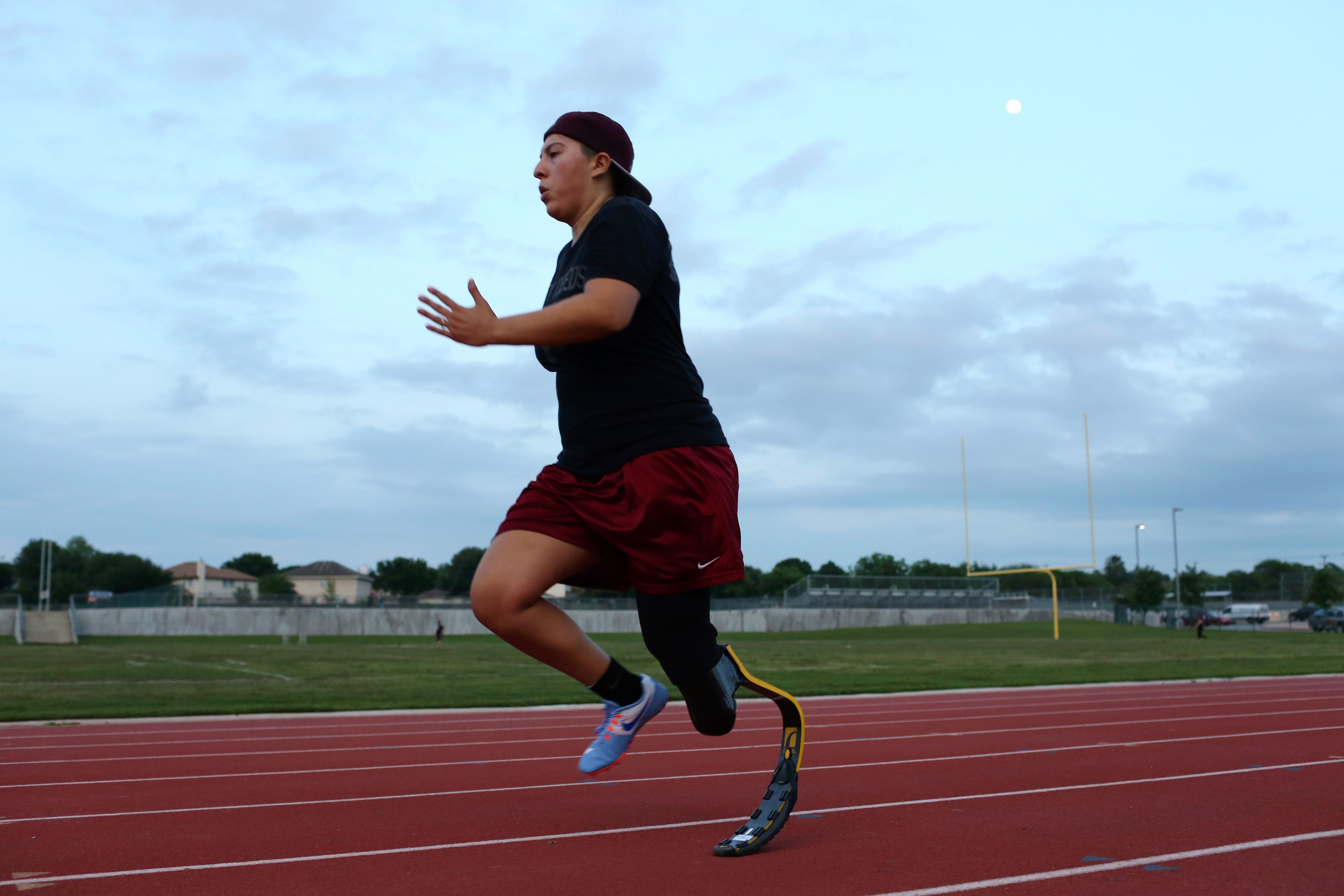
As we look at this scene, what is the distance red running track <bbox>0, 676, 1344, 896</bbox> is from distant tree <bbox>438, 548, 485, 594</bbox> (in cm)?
11526

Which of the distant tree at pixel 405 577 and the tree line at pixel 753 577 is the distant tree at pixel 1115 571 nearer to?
the tree line at pixel 753 577

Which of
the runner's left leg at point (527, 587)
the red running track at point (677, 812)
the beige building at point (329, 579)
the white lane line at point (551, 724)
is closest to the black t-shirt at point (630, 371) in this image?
the runner's left leg at point (527, 587)

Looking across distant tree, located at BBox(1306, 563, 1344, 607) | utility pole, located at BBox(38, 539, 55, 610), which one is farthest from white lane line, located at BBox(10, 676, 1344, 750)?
distant tree, located at BBox(1306, 563, 1344, 607)

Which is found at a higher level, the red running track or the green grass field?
the red running track

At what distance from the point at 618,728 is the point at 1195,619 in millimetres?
65843

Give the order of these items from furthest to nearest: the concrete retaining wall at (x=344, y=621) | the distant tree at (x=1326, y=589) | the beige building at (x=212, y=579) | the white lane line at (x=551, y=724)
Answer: the beige building at (x=212, y=579) → the distant tree at (x=1326, y=589) → the concrete retaining wall at (x=344, y=621) → the white lane line at (x=551, y=724)

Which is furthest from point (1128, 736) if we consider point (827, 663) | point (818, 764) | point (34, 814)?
point (827, 663)

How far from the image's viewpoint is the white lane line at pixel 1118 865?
2.93 metres

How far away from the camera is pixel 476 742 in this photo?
780 centimetres

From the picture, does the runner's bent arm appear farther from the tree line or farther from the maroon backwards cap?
→ the tree line

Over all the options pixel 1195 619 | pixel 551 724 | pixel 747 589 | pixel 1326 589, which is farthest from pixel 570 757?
pixel 747 589

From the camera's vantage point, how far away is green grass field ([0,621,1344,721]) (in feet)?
40.2

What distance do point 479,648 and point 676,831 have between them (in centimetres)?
2983

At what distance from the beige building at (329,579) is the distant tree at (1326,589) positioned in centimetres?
12251
